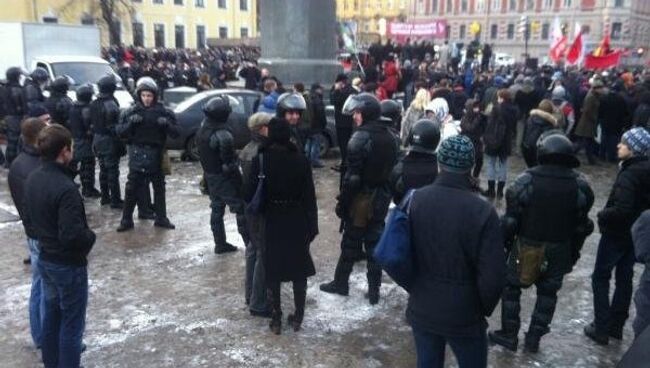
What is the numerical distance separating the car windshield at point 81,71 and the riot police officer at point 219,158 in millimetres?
9974

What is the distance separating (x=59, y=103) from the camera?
8.86 metres

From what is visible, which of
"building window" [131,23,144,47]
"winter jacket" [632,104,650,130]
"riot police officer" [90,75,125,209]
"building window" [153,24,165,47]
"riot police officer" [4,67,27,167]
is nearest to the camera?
"riot police officer" [90,75,125,209]

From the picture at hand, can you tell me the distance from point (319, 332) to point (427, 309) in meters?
2.22

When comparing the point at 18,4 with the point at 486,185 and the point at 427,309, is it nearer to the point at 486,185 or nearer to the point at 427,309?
the point at 486,185

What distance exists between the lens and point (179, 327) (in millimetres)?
5441

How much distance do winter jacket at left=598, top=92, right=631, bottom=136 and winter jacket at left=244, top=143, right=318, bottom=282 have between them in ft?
32.8

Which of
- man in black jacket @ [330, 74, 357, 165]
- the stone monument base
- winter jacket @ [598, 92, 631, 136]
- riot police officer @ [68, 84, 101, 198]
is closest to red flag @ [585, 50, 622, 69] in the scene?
winter jacket @ [598, 92, 631, 136]

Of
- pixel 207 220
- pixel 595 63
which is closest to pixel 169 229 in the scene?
pixel 207 220

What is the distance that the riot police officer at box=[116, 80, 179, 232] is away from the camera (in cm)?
774

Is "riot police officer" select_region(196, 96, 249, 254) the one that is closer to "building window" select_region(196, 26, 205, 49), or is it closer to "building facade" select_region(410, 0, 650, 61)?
"building window" select_region(196, 26, 205, 49)

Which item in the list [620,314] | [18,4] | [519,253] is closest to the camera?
[519,253]

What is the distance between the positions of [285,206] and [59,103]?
5.51 metres

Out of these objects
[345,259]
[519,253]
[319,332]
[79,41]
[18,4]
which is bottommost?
[319,332]

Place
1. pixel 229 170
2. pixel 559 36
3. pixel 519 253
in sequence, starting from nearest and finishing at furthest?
1. pixel 519 253
2. pixel 229 170
3. pixel 559 36
